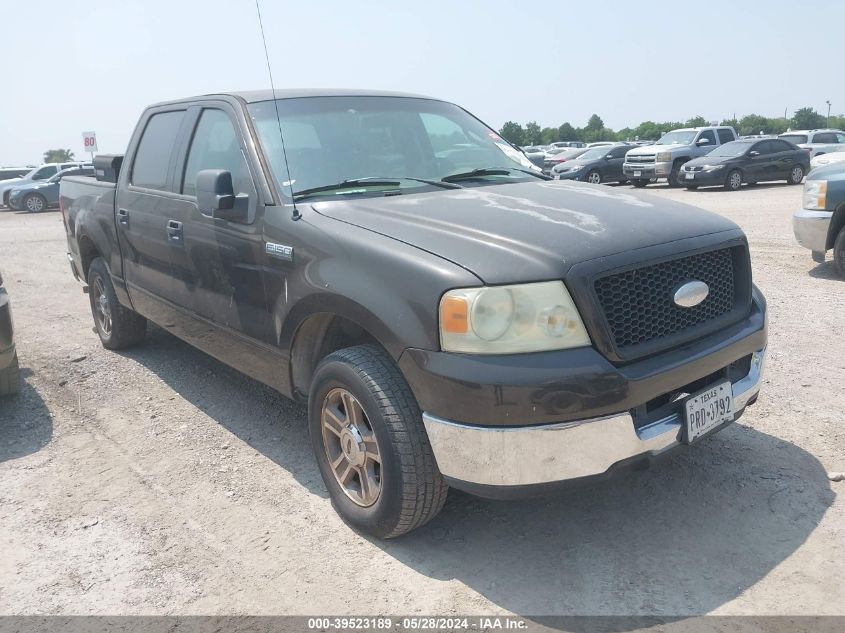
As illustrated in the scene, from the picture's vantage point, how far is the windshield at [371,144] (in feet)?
12.0

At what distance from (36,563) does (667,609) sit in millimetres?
2544

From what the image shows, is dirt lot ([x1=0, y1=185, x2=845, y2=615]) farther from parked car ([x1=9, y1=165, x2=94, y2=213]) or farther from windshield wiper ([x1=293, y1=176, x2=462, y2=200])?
parked car ([x1=9, y1=165, x2=94, y2=213])

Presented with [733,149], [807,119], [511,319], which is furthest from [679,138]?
[807,119]

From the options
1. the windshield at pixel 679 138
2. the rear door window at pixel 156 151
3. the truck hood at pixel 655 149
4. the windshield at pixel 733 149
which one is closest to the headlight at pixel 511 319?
the rear door window at pixel 156 151

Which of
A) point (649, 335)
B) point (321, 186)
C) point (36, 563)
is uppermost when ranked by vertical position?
point (321, 186)

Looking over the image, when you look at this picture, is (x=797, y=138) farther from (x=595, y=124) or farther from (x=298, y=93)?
(x=595, y=124)

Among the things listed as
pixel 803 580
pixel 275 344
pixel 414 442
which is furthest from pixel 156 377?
pixel 803 580

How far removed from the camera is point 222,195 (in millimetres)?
3566

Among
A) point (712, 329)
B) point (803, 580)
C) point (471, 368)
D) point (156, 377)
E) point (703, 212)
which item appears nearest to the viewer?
point (471, 368)

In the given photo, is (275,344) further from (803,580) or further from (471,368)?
(803,580)

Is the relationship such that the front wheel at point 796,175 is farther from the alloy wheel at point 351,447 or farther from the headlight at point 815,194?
the alloy wheel at point 351,447

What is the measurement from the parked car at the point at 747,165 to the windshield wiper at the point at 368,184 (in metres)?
18.1

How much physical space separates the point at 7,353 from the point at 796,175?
2177 cm

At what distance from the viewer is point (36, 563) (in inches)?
123
